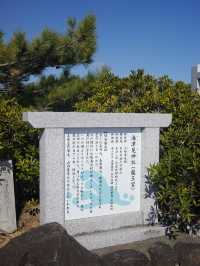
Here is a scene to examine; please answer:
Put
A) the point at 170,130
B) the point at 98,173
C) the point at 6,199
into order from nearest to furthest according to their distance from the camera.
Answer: the point at 98,173 → the point at 6,199 → the point at 170,130

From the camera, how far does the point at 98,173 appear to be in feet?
16.2

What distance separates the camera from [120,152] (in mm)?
5086

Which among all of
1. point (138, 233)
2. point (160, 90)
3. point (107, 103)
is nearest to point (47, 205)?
point (138, 233)

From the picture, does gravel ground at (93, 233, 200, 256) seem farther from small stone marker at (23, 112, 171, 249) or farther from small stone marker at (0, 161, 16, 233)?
small stone marker at (0, 161, 16, 233)

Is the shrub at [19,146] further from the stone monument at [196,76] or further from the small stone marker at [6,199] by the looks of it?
the stone monument at [196,76]

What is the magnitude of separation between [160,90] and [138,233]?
3.03m

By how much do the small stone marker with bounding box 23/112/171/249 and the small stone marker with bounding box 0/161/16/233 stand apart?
Answer: 66 cm

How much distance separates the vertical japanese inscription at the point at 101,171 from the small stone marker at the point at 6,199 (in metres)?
0.88

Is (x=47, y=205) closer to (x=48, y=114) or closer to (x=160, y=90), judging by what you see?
(x=48, y=114)

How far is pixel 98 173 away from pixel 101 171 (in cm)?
5

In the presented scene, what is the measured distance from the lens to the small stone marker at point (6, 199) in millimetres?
5078

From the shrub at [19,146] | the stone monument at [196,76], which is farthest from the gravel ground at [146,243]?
the stone monument at [196,76]

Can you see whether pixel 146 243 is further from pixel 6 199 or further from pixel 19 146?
pixel 19 146

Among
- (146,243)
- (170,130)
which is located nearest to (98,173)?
(146,243)
